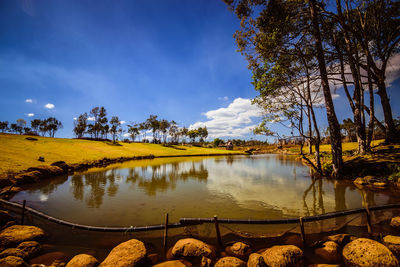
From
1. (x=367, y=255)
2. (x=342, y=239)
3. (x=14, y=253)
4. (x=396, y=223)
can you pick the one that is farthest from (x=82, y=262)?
(x=396, y=223)

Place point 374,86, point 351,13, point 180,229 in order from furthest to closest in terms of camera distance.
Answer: point 374,86
point 351,13
point 180,229

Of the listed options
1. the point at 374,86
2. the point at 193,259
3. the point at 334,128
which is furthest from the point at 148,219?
the point at 374,86

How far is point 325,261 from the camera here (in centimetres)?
443

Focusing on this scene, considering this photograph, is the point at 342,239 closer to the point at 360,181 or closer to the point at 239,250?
the point at 239,250

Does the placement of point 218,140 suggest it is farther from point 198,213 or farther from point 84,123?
point 198,213

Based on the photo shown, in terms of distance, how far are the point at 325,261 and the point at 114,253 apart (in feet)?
20.0

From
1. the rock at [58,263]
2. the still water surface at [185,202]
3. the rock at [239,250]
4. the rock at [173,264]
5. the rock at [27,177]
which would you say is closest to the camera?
the rock at [173,264]

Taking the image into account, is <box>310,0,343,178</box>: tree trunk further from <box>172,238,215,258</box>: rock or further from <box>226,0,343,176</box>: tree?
<box>172,238,215,258</box>: rock

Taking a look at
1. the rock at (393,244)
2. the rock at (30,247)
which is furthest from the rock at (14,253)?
the rock at (393,244)

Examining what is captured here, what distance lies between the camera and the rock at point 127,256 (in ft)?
13.6

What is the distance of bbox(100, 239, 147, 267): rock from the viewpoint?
13.6 feet

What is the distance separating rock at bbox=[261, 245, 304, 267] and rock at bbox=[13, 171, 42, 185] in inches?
765

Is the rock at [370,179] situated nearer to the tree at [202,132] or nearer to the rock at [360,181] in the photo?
the rock at [360,181]

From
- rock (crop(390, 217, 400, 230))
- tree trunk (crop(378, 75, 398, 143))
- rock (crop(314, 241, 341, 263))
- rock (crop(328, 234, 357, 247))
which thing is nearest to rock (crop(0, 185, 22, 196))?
rock (crop(314, 241, 341, 263))
